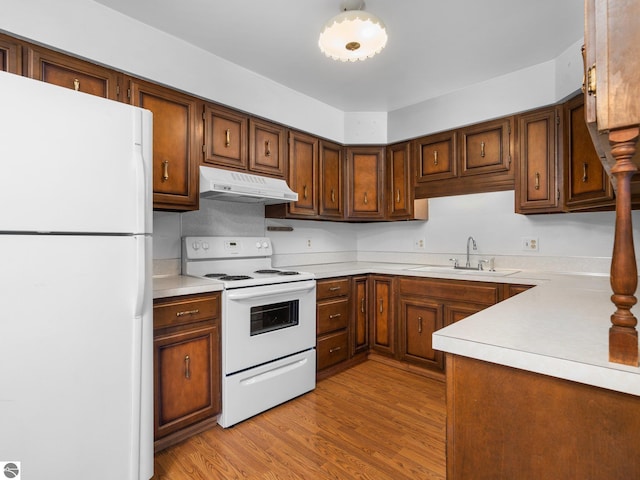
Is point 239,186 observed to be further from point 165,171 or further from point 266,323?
point 266,323

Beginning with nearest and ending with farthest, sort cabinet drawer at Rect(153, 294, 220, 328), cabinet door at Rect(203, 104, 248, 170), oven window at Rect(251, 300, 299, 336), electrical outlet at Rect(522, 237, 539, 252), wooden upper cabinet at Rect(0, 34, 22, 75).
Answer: wooden upper cabinet at Rect(0, 34, 22, 75)
cabinet drawer at Rect(153, 294, 220, 328)
oven window at Rect(251, 300, 299, 336)
cabinet door at Rect(203, 104, 248, 170)
electrical outlet at Rect(522, 237, 539, 252)

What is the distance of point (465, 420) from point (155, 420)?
1609mm

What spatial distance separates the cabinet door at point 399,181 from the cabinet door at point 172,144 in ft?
6.01

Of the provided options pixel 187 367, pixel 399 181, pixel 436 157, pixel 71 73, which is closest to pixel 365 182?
pixel 399 181

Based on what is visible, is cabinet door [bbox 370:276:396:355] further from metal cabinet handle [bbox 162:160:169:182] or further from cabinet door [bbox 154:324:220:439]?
metal cabinet handle [bbox 162:160:169:182]

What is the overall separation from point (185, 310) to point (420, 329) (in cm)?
186

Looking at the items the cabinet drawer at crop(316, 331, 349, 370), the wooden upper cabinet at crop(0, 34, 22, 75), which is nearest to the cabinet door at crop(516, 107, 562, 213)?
the cabinet drawer at crop(316, 331, 349, 370)

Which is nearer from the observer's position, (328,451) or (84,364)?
(84,364)

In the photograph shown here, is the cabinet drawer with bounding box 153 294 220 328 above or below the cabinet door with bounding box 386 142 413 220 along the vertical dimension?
below

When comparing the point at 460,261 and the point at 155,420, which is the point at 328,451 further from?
the point at 460,261

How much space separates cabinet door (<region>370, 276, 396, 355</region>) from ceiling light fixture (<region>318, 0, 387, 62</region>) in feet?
6.10

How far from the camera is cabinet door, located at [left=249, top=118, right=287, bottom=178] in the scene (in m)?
2.62

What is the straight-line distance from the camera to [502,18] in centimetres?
192

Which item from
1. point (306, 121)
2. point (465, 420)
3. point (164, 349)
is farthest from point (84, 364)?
point (306, 121)
